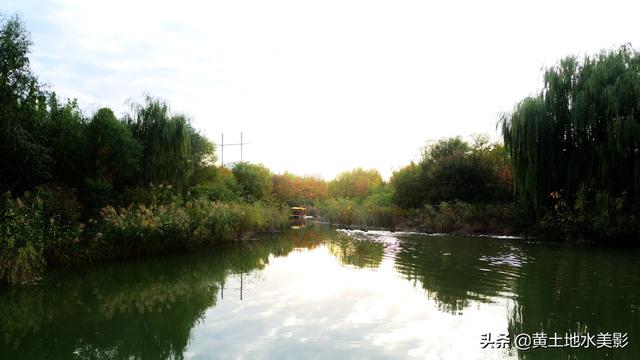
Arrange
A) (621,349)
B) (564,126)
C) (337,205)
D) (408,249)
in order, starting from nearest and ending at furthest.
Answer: (621,349) → (408,249) → (564,126) → (337,205)

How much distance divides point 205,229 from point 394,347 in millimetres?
10631

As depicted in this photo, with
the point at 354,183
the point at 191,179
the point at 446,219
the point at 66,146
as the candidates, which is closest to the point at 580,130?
the point at 446,219

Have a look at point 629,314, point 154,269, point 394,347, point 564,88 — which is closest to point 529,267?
point 629,314

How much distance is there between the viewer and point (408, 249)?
640 inches

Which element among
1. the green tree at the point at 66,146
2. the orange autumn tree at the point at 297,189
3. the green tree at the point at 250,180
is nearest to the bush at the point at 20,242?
the green tree at the point at 66,146

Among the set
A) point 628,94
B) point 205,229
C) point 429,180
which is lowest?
point 205,229

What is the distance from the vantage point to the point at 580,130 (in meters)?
18.4

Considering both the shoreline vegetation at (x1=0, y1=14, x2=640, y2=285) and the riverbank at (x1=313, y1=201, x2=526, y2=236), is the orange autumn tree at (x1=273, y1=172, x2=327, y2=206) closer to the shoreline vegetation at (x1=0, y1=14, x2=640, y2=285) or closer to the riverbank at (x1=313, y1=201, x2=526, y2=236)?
the riverbank at (x1=313, y1=201, x2=526, y2=236)

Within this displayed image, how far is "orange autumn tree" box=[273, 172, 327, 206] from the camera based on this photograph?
161 feet

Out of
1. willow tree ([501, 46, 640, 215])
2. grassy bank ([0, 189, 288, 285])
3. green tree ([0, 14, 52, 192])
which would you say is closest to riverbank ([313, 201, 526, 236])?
willow tree ([501, 46, 640, 215])

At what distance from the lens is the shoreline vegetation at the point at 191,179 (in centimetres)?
1148

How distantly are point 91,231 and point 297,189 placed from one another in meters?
43.5

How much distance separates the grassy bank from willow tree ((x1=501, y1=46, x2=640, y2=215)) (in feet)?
39.0

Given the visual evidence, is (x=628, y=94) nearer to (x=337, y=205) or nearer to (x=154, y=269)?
(x=154, y=269)
